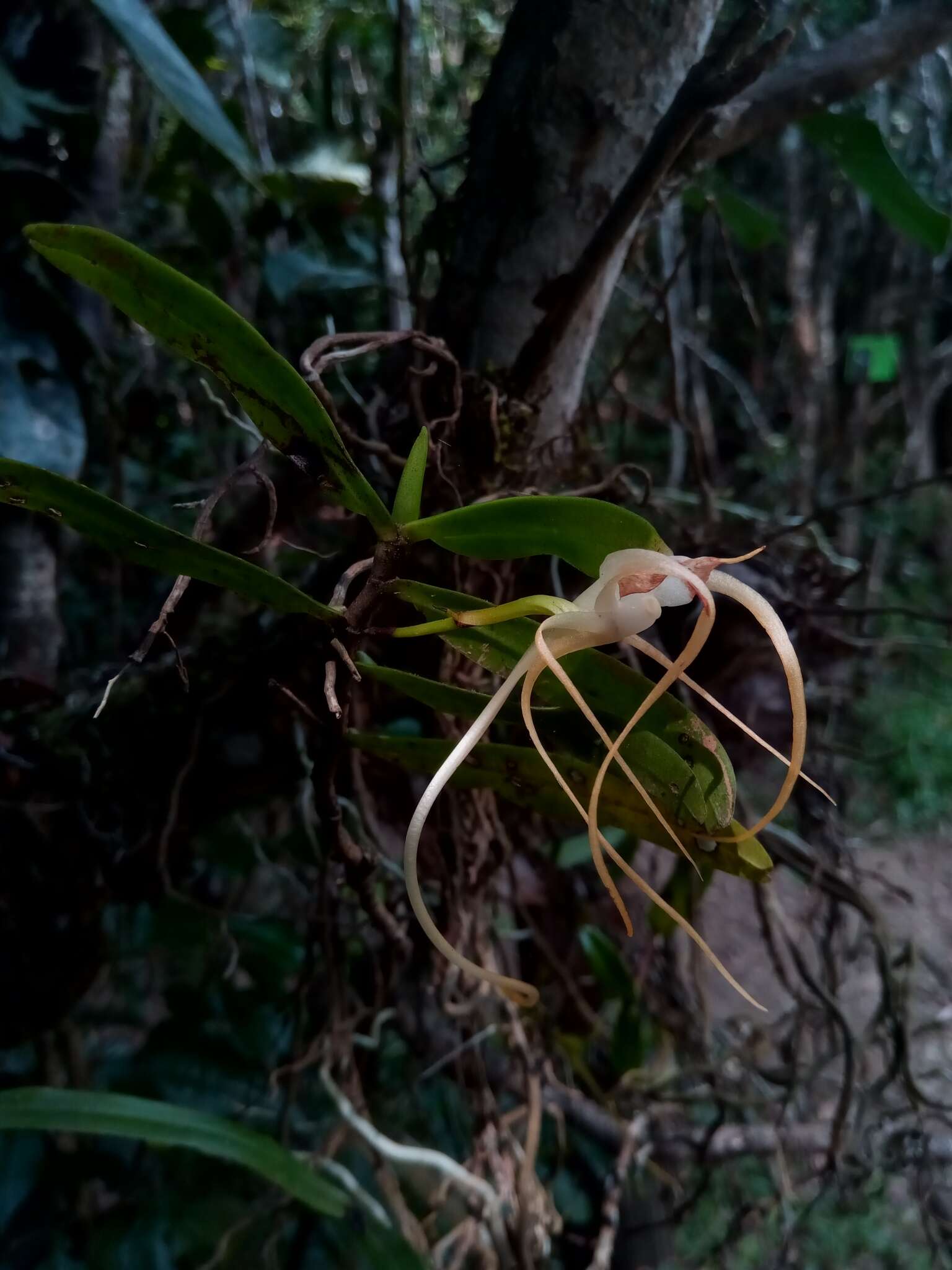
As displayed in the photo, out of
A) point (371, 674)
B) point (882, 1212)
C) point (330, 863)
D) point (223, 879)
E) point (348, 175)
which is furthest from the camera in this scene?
point (348, 175)

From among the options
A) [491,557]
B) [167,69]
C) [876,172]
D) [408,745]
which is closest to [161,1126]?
[408,745]

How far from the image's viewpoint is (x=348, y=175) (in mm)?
1214

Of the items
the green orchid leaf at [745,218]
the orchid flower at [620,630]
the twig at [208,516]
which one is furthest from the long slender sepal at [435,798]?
the green orchid leaf at [745,218]

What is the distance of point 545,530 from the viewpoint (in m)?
0.25

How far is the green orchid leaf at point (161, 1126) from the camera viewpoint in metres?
0.46

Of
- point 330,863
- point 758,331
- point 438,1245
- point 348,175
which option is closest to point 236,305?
point 348,175

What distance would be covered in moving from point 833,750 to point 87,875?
655mm

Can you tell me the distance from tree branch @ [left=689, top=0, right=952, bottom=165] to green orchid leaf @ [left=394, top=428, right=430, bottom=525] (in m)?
0.35

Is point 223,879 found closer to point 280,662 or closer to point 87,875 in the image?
point 87,875

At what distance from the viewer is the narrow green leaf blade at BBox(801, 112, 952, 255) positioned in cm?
56

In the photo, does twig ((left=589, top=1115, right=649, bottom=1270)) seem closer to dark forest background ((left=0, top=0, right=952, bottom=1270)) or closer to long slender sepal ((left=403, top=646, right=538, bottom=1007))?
dark forest background ((left=0, top=0, right=952, bottom=1270))

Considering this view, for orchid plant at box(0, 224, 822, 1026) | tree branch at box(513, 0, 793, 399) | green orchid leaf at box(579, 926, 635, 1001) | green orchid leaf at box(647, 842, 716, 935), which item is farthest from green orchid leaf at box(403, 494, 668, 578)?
green orchid leaf at box(579, 926, 635, 1001)

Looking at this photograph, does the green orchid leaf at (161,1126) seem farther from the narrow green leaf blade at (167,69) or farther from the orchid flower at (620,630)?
the narrow green leaf blade at (167,69)

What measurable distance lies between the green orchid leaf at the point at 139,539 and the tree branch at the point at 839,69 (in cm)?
41
